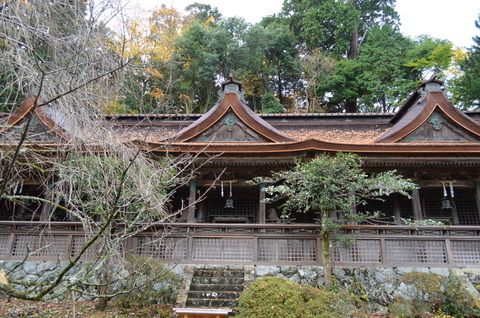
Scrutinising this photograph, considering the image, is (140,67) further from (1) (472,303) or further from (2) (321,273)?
(1) (472,303)

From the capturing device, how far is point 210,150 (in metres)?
11.5

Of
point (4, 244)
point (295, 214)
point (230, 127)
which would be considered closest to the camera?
point (4, 244)

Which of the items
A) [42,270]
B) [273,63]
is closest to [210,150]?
[42,270]

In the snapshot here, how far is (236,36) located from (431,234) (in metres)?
24.1

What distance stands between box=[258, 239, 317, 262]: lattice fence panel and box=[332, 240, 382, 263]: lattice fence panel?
632 millimetres

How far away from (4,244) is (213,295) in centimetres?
663

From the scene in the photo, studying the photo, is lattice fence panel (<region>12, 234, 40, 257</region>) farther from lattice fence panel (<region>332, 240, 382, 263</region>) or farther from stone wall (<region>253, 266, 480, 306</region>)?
lattice fence panel (<region>332, 240, 382, 263</region>)

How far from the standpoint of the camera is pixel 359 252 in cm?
1006

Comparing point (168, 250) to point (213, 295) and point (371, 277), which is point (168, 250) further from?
point (371, 277)

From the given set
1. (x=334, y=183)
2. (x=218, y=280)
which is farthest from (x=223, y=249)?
(x=334, y=183)

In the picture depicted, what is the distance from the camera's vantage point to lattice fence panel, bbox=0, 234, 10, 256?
1050 centimetres

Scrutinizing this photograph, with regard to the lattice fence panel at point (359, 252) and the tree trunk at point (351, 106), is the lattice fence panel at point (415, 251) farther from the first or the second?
the tree trunk at point (351, 106)

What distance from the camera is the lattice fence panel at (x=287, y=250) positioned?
33.2 feet

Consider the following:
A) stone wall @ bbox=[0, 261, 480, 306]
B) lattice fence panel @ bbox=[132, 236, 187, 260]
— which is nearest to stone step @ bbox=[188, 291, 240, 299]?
stone wall @ bbox=[0, 261, 480, 306]
